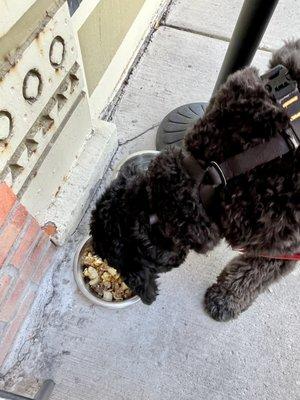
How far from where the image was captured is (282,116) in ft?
4.89

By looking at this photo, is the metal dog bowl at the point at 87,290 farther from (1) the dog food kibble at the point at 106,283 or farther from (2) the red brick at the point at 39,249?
(2) the red brick at the point at 39,249

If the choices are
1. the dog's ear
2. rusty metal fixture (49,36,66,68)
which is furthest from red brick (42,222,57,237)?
rusty metal fixture (49,36,66,68)

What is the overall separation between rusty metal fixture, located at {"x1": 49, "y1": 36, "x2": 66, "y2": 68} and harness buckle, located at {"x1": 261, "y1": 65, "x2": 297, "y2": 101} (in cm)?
90

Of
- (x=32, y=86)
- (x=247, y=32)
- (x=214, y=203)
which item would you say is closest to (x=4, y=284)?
(x=32, y=86)

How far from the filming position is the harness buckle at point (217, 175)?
1.47m

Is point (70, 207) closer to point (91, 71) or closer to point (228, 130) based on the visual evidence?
point (91, 71)

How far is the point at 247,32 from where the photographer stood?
212 cm

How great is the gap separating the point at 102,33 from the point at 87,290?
1529 millimetres

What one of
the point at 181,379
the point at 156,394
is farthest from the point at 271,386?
the point at 156,394

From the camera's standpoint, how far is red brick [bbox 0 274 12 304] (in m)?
1.85

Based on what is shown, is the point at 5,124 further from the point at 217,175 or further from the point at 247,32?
the point at 247,32

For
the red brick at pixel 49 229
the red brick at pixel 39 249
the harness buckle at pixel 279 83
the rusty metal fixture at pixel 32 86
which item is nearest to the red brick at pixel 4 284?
the red brick at pixel 39 249

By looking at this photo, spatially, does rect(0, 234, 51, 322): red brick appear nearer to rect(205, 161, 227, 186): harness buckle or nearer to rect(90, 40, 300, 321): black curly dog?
rect(90, 40, 300, 321): black curly dog

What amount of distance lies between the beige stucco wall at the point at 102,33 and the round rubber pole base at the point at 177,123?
540mm
